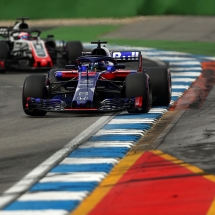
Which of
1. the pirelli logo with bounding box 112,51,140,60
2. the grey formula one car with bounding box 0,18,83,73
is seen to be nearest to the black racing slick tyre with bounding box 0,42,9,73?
the grey formula one car with bounding box 0,18,83,73

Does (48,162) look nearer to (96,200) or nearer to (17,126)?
(96,200)

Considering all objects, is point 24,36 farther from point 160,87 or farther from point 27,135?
point 27,135

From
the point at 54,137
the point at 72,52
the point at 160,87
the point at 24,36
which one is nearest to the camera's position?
the point at 54,137

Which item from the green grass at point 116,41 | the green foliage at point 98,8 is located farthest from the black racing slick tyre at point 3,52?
the green foliage at point 98,8

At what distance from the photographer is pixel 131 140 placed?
9633 mm

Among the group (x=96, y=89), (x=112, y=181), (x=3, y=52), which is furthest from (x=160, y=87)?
(x=3, y=52)

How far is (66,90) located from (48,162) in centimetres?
443

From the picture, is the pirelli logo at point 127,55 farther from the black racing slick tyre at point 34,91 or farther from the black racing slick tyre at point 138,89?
the black racing slick tyre at point 34,91

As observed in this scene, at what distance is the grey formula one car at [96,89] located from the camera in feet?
39.5

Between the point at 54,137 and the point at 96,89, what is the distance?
240 cm

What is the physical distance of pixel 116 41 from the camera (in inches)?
1193

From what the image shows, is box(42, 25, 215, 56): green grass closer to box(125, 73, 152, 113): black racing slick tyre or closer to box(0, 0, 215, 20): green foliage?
box(0, 0, 215, 20): green foliage

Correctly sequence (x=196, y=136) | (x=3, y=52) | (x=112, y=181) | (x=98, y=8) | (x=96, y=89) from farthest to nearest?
(x=98, y=8) < (x=3, y=52) < (x=96, y=89) < (x=196, y=136) < (x=112, y=181)

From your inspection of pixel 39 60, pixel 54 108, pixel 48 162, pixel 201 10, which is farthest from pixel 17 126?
pixel 201 10
